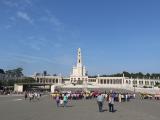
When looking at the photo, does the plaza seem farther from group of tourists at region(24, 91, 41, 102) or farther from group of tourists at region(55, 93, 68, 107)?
group of tourists at region(24, 91, 41, 102)

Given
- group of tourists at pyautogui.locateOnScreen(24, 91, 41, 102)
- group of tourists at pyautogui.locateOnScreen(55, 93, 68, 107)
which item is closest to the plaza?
group of tourists at pyautogui.locateOnScreen(55, 93, 68, 107)

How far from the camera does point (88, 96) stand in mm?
63094

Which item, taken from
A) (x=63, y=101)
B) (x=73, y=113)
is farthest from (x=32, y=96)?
(x=73, y=113)

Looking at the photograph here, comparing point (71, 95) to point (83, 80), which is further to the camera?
point (83, 80)

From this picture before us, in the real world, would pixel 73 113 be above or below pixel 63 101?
below

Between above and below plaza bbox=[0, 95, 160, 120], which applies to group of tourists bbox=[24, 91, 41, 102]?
above

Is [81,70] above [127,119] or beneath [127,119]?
above

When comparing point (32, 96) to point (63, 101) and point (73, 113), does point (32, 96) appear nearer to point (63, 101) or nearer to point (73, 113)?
point (63, 101)

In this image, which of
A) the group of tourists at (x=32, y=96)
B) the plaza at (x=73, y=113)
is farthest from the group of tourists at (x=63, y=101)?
the group of tourists at (x=32, y=96)

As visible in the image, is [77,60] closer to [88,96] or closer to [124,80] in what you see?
[124,80]

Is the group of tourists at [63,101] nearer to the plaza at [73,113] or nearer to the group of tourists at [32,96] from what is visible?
the plaza at [73,113]

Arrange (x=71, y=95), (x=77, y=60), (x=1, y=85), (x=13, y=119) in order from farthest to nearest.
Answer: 1. (x=77, y=60)
2. (x=1, y=85)
3. (x=71, y=95)
4. (x=13, y=119)

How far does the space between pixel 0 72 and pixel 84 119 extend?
172817 mm

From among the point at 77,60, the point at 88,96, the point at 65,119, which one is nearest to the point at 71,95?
the point at 88,96
